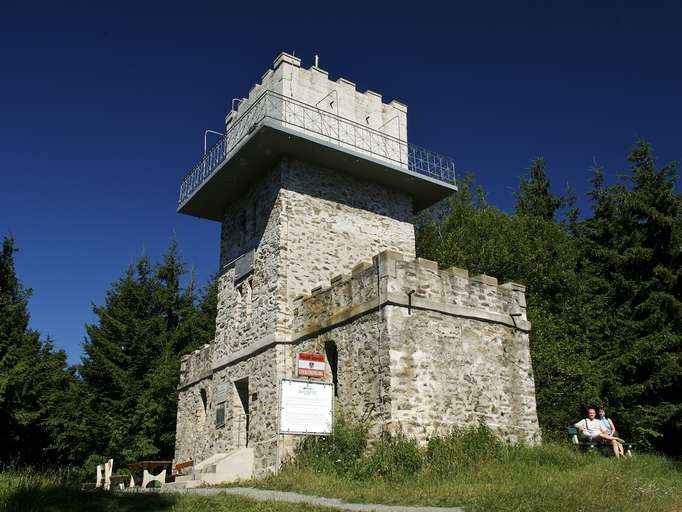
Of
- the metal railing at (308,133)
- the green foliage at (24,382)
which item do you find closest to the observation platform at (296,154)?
the metal railing at (308,133)

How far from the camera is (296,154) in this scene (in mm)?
18453

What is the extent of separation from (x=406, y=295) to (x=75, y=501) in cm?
777

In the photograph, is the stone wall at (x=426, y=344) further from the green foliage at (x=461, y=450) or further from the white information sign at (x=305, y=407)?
the white information sign at (x=305, y=407)

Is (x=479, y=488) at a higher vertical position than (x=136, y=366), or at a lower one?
lower

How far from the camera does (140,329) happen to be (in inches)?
1114

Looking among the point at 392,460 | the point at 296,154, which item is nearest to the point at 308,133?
the point at 296,154

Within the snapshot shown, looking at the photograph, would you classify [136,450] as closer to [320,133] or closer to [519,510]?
[320,133]

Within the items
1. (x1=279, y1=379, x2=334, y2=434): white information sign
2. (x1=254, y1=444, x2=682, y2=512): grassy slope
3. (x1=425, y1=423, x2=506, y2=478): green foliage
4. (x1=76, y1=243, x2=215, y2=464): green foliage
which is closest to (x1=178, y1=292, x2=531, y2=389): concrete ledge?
(x1=279, y1=379, x2=334, y2=434): white information sign

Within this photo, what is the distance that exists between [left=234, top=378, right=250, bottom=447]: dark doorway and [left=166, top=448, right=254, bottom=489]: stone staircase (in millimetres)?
1315

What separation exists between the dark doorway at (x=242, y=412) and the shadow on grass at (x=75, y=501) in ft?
23.7

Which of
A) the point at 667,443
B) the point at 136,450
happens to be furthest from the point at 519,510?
the point at 136,450

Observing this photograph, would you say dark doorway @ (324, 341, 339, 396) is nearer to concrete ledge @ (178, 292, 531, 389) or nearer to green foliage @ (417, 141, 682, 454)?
concrete ledge @ (178, 292, 531, 389)

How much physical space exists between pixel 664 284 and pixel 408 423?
42.7ft

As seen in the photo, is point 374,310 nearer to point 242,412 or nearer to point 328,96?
point 242,412
